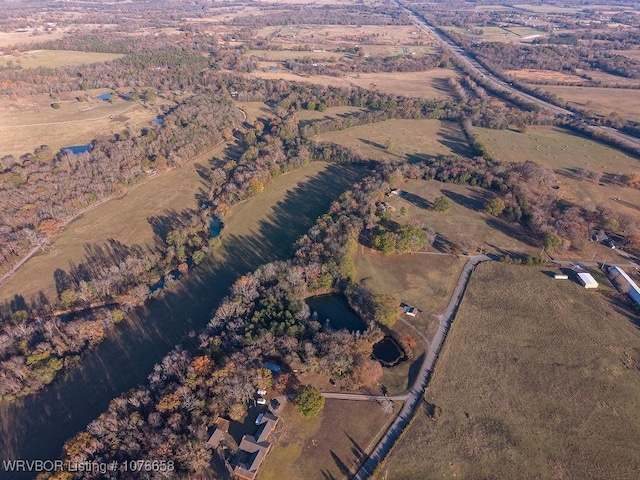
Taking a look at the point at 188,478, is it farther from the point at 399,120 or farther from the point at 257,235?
the point at 399,120

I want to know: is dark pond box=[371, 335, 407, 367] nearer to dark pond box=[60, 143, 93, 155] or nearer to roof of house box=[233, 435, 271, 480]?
Result: roof of house box=[233, 435, 271, 480]

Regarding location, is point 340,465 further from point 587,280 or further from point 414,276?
point 587,280

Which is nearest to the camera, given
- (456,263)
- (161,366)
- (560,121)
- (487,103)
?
(161,366)

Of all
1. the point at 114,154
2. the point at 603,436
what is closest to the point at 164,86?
the point at 114,154

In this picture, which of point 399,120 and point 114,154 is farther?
point 399,120

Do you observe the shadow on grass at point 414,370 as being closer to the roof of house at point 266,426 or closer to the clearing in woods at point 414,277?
the clearing in woods at point 414,277

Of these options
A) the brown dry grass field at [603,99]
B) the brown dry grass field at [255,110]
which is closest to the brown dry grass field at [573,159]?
the brown dry grass field at [603,99]

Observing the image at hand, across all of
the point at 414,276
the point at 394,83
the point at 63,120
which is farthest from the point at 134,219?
the point at 394,83
